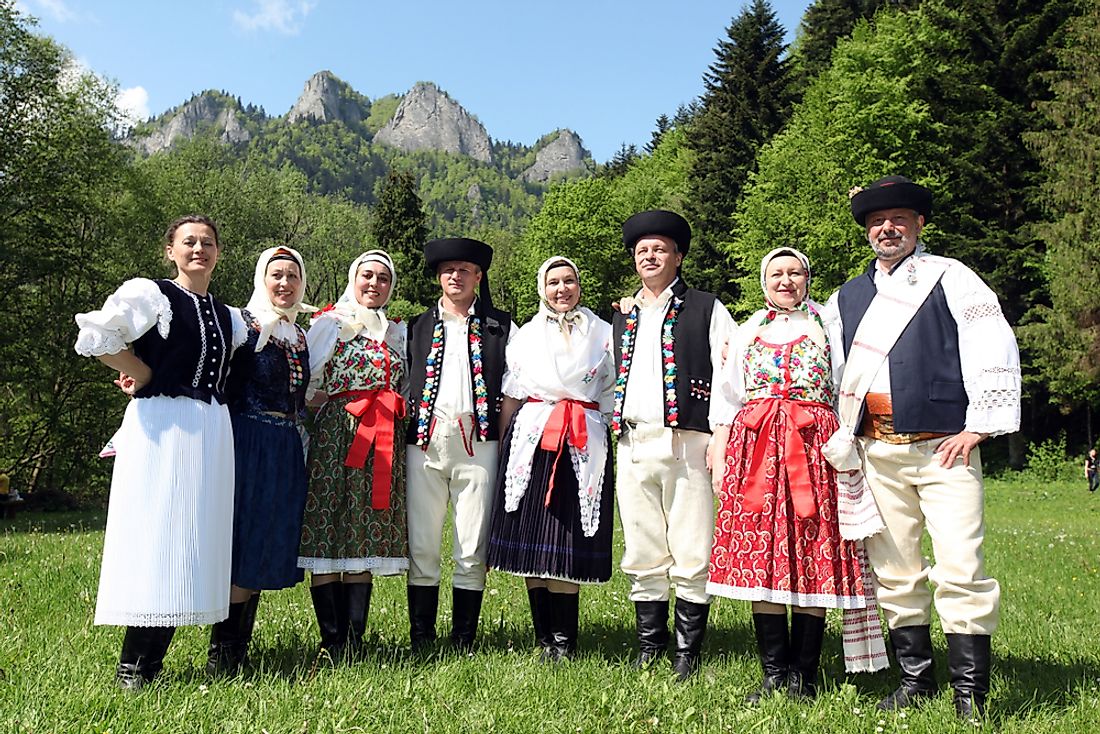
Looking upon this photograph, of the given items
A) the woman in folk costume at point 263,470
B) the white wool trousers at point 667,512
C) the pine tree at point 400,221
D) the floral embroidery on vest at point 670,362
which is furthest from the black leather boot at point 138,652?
the pine tree at point 400,221

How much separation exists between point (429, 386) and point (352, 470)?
0.67 m

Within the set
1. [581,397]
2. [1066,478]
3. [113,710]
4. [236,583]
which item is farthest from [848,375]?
[1066,478]

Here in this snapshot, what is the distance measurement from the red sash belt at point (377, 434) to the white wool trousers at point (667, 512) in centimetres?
134

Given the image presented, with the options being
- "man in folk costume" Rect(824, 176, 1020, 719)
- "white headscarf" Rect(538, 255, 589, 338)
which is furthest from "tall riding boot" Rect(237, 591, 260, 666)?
"man in folk costume" Rect(824, 176, 1020, 719)

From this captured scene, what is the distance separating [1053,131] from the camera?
22672mm

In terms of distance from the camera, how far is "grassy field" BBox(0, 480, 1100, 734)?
11.7 feet

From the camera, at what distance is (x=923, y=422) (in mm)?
3949

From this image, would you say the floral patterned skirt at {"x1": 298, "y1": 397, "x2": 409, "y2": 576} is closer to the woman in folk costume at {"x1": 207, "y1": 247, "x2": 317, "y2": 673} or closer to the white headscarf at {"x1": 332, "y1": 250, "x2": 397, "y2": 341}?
the woman in folk costume at {"x1": 207, "y1": 247, "x2": 317, "y2": 673}

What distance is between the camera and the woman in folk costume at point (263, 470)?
440cm

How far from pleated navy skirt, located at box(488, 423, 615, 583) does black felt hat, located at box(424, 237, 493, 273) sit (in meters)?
1.30

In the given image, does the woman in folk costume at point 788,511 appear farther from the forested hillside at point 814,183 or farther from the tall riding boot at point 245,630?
the forested hillside at point 814,183

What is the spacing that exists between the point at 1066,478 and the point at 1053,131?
30.0 ft

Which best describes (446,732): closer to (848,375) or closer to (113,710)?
(113,710)

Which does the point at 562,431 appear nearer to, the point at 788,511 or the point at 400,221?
the point at 788,511
